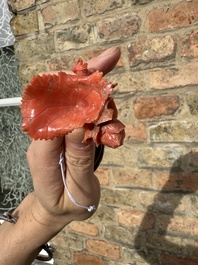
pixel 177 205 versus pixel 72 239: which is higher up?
pixel 177 205

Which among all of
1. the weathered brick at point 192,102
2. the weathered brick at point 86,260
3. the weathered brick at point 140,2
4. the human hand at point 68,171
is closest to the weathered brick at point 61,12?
the weathered brick at point 140,2

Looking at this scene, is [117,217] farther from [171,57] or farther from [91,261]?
[171,57]

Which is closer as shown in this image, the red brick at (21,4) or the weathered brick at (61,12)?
the weathered brick at (61,12)

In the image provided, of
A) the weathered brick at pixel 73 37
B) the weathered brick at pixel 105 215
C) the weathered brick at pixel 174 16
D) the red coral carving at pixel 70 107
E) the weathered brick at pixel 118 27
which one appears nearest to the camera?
the red coral carving at pixel 70 107

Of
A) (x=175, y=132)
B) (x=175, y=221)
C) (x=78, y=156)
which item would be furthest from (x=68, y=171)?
(x=175, y=221)

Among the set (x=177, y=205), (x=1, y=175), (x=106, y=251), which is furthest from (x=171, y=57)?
(x=1, y=175)

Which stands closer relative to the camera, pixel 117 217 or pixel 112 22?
pixel 112 22

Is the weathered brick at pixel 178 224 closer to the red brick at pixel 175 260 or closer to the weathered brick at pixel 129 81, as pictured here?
the red brick at pixel 175 260
